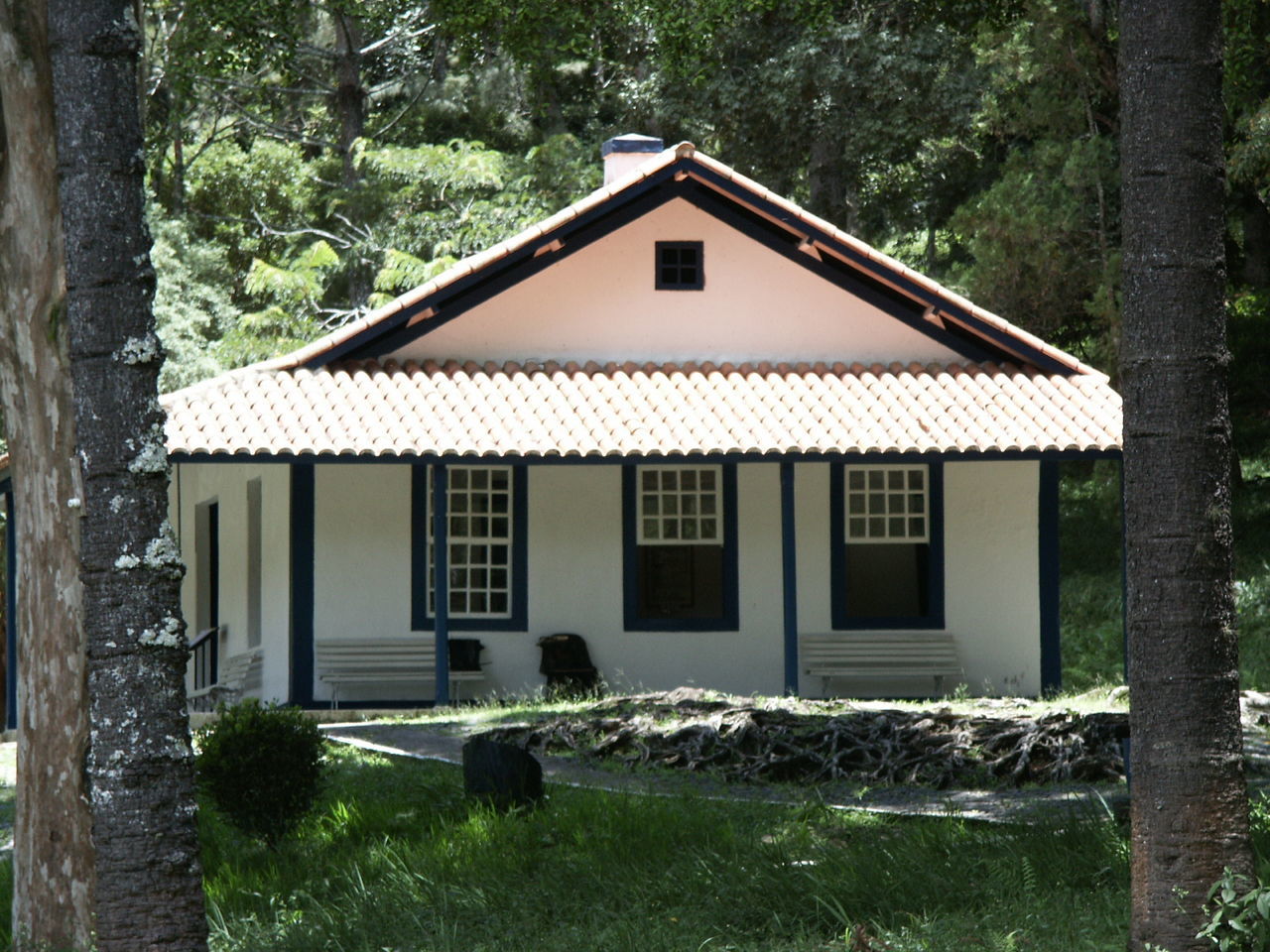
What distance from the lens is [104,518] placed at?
17.1ft

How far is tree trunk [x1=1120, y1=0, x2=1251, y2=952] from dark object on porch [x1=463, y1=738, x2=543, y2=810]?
392 centimetres

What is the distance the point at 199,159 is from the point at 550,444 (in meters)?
22.0

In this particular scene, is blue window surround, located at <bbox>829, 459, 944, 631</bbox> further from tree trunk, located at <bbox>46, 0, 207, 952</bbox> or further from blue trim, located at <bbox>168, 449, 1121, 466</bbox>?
tree trunk, located at <bbox>46, 0, 207, 952</bbox>

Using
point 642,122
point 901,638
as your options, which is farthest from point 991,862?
point 642,122

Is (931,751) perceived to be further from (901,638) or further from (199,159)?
(199,159)

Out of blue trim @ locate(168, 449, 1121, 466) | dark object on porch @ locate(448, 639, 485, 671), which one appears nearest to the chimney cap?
blue trim @ locate(168, 449, 1121, 466)

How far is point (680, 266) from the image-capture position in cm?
1714

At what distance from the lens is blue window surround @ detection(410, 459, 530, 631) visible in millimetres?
16562

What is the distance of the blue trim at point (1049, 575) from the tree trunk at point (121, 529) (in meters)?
12.5

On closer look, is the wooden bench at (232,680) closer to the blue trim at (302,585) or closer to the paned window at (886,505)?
the blue trim at (302,585)

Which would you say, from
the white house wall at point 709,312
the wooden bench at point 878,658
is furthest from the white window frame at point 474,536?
the wooden bench at point 878,658

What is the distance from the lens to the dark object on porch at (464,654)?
16.4 m

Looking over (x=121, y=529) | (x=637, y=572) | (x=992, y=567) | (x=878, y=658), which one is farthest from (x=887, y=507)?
(x=121, y=529)

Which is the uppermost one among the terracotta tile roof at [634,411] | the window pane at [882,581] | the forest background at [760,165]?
the forest background at [760,165]
